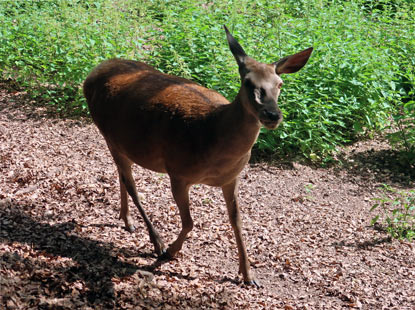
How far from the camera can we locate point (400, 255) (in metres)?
5.47

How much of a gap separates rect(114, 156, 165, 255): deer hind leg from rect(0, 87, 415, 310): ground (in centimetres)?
15

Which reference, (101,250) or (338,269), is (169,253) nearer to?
(101,250)

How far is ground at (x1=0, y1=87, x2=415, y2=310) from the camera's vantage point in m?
4.24

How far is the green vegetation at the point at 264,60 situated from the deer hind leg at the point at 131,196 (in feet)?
7.74

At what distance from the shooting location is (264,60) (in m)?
7.40

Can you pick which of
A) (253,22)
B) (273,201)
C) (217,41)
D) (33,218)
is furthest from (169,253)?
(253,22)

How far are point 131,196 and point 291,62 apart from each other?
6.64ft

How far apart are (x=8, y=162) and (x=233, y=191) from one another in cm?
323

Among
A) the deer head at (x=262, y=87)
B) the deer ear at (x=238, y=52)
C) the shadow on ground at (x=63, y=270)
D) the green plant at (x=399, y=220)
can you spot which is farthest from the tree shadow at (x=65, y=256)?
the green plant at (x=399, y=220)

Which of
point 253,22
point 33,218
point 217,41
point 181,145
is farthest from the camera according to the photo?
point 253,22

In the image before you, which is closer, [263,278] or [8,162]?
[263,278]

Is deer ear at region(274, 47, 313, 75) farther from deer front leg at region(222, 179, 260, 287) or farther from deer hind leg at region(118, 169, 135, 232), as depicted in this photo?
deer hind leg at region(118, 169, 135, 232)

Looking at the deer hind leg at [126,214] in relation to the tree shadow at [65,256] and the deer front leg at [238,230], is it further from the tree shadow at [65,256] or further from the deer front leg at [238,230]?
the deer front leg at [238,230]

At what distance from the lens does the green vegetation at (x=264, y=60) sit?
7.34 meters
